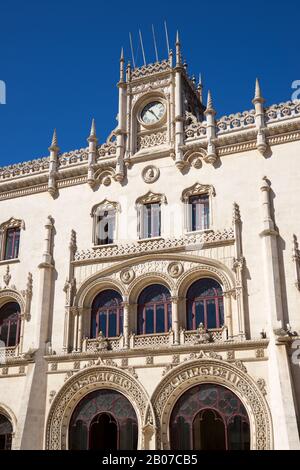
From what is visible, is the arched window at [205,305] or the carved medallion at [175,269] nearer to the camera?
the arched window at [205,305]

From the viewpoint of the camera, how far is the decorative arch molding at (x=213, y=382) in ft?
69.9

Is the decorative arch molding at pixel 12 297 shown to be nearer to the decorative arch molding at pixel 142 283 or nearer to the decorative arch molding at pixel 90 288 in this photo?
the decorative arch molding at pixel 90 288

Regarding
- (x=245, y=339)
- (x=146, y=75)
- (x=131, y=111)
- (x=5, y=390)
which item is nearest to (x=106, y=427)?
(x=5, y=390)

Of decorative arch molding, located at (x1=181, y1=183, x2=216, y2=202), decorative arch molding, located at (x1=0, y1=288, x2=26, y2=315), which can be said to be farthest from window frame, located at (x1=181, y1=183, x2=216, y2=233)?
decorative arch molding, located at (x1=0, y1=288, x2=26, y2=315)

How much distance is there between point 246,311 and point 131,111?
451 inches

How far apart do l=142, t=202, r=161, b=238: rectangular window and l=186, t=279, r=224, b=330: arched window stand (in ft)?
10.3

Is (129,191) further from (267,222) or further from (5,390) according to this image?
(5,390)

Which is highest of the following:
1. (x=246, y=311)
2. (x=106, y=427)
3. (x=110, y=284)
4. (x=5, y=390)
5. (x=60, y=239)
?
(x=60, y=239)

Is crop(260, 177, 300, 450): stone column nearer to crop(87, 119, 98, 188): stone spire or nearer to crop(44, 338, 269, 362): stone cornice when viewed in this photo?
crop(44, 338, 269, 362): stone cornice

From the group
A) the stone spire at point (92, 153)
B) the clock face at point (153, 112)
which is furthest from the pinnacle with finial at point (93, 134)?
the clock face at point (153, 112)

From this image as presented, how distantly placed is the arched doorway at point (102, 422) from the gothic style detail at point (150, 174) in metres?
9.36

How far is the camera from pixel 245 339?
22.5m

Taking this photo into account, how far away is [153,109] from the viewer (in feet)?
94.2

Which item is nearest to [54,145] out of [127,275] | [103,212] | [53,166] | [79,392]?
[53,166]
